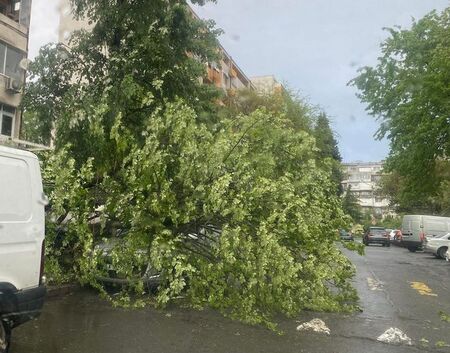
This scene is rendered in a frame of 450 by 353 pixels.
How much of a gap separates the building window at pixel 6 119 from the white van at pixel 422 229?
23.1 meters

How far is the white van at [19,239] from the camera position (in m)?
4.78

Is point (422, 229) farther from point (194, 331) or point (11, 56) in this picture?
point (194, 331)

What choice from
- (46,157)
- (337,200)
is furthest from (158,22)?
(337,200)

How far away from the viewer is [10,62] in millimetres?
23312

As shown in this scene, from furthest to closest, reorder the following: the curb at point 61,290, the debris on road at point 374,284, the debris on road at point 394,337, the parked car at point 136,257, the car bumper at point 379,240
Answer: the car bumper at point 379,240, the debris on road at point 374,284, the curb at point 61,290, the parked car at point 136,257, the debris on road at point 394,337

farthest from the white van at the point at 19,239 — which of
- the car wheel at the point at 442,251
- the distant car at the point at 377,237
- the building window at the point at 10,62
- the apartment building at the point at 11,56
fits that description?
the distant car at the point at 377,237

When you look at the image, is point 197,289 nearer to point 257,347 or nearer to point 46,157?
point 257,347

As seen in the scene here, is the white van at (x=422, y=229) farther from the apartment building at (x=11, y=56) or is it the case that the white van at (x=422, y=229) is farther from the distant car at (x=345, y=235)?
the distant car at (x=345, y=235)

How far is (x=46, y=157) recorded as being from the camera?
9797 millimetres

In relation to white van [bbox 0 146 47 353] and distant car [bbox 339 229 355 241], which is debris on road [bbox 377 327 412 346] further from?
white van [bbox 0 146 47 353]

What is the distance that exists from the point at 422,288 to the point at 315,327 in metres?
6.46

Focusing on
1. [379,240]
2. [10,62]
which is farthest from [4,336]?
[379,240]

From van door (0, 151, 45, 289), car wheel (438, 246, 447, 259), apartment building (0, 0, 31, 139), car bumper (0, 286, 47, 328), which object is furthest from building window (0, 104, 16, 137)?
car wheel (438, 246, 447, 259)

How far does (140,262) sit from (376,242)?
1365 inches
